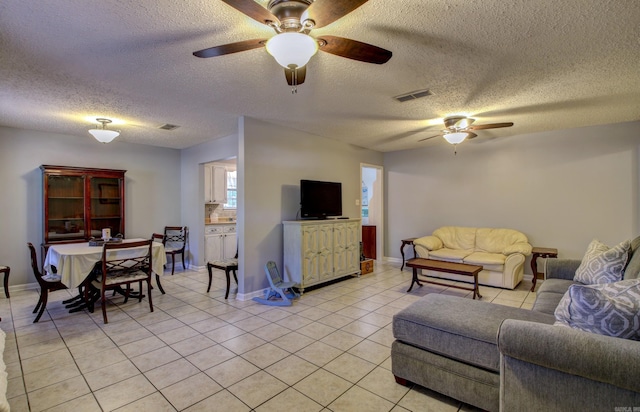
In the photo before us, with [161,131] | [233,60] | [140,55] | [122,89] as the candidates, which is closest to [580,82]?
[233,60]

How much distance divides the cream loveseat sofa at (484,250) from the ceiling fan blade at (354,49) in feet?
12.9

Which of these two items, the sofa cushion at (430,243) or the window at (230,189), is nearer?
the sofa cushion at (430,243)

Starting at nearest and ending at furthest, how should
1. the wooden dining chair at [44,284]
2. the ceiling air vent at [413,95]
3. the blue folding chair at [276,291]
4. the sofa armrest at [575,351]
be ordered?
the sofa armrest at [575,351], the ceiling air vent at [413,95], the wooden dining chair at [44,284], the blue folding chair at [276,291]

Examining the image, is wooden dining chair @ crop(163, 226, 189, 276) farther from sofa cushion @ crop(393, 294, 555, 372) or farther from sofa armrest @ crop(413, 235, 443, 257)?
sofa cushion @ crop(393, 294, 555, 372)

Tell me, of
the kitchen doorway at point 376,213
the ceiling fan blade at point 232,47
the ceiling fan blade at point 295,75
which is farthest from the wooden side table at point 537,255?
the ceiling fan blade at point 232,47

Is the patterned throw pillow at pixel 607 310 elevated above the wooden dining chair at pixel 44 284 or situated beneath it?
elevated above

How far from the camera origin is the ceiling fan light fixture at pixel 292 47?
66.4 inches

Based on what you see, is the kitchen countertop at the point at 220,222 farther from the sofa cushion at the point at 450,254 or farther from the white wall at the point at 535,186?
the sofa cushion at the point at 450,254

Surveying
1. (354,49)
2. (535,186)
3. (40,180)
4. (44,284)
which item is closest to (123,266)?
(44,284)

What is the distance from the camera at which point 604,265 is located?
2.70 m

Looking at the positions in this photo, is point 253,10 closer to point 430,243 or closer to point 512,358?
point 512,358

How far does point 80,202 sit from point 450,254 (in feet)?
20.2

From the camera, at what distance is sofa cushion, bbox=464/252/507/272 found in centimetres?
462

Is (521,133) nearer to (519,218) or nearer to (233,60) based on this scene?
(519,218)
